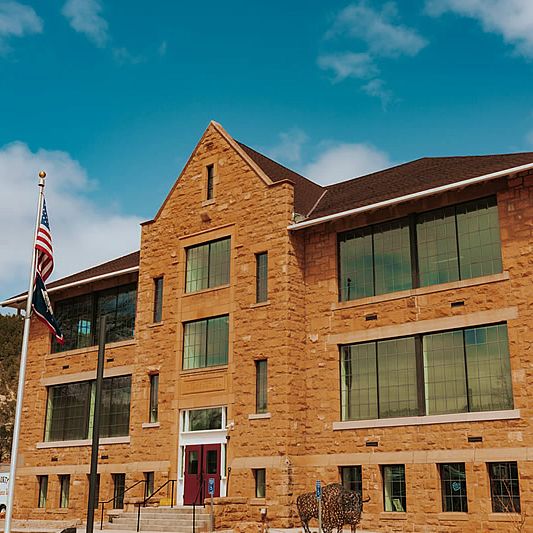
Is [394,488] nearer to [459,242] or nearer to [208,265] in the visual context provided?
[459,242]

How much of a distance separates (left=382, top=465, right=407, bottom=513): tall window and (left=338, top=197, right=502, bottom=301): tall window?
569 centimetres

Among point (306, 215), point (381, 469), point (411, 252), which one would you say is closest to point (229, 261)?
point (306, 215)

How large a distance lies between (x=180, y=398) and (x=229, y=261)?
541 cm

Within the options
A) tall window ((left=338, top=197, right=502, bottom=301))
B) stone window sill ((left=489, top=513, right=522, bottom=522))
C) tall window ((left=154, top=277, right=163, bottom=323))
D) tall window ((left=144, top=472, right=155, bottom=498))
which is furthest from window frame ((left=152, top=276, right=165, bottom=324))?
stone window sill ((left=489, top=513, right=522, bottom=522))

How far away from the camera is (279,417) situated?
2552 centimetres

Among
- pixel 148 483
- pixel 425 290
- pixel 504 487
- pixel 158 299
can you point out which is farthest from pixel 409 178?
pixel 148 483

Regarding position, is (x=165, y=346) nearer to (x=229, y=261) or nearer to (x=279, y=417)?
(x=229, y=261)

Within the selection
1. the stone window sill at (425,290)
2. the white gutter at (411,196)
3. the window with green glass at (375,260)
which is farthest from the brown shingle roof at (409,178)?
the stone window sill at (425,290)

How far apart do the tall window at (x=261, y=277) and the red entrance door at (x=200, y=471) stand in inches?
215

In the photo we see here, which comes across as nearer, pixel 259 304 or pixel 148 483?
pixel 259 304

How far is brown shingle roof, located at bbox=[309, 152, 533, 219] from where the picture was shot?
960 inches

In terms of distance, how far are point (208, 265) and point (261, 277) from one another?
2.76 meters

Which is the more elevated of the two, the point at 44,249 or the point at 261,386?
the point at 44,249

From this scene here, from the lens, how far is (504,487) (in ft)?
70.6
